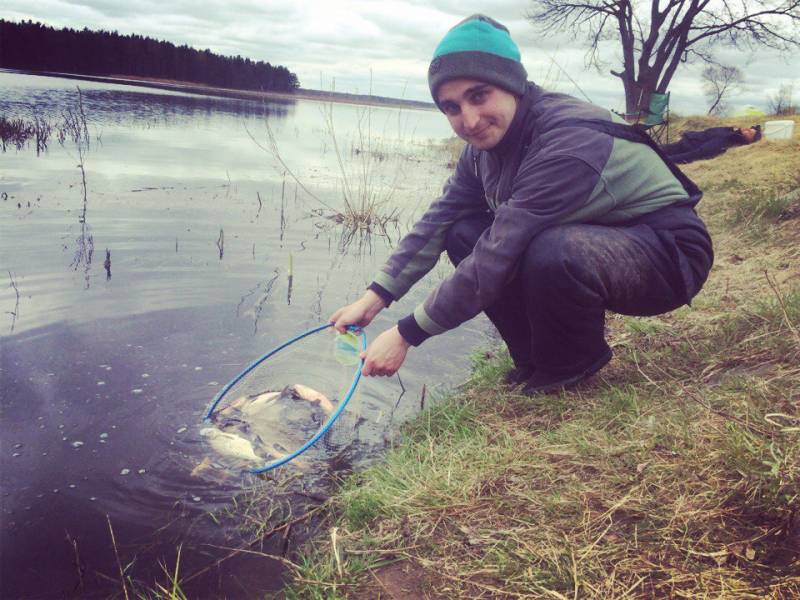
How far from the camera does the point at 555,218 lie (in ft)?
7.51

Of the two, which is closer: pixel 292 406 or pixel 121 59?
pixel 292 406

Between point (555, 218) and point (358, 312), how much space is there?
3.25ft

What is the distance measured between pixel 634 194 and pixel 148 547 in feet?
7.40

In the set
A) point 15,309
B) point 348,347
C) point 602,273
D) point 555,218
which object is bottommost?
point 15,309

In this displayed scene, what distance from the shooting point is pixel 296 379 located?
3.69 meters

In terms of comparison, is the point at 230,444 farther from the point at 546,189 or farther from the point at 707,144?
the point at 707,144

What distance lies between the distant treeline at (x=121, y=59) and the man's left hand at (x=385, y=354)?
1846 inches

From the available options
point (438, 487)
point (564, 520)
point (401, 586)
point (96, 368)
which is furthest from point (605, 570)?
point (96, 368)

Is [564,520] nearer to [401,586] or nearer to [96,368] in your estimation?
[401,586]

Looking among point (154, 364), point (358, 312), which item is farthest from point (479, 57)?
point (154, 364)

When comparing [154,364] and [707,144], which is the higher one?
[707,144]

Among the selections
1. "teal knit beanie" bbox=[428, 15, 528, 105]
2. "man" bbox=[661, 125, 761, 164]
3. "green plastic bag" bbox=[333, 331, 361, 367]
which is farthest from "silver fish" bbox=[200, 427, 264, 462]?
"man" bbox=[661, 125, 761, 164]

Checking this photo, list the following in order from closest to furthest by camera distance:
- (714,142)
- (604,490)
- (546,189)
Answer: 1. (604,490)
2. (546,189)
3. (714,142)

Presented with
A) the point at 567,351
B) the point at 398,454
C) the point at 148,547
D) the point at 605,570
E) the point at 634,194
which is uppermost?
the point at 634,194
